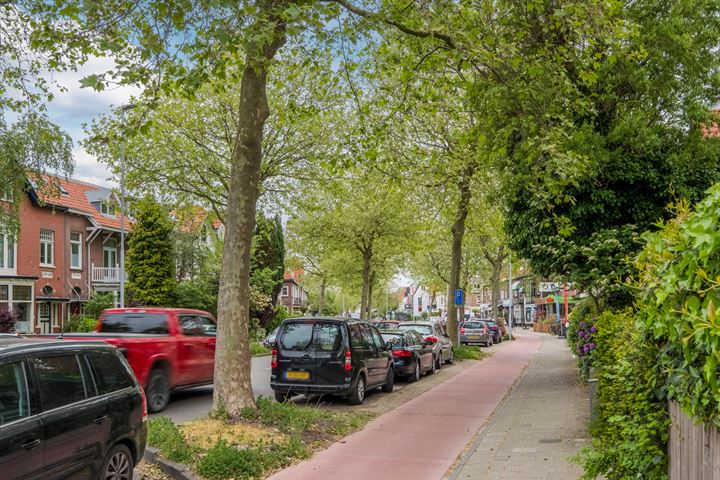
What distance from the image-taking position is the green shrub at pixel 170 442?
7.62 m

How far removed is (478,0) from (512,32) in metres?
0.91

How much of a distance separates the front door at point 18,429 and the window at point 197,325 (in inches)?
309

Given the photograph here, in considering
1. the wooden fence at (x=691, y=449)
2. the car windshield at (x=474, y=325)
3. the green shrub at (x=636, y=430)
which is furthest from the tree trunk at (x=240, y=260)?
the car windshield at (x=474, y=325)

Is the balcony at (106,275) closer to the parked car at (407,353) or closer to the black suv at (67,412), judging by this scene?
the parked car at (407,353)

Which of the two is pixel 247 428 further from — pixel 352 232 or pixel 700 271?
pixel 352 232

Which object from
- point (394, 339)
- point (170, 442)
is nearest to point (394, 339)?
point (394, 339)

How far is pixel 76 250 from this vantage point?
35.5 meters

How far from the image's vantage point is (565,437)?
9.13m

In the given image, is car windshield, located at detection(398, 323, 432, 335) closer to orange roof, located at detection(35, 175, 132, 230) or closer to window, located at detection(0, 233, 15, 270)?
orange roof, located at detection(35, 175, 132, 230)

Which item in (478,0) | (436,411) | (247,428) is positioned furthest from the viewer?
(436,411)

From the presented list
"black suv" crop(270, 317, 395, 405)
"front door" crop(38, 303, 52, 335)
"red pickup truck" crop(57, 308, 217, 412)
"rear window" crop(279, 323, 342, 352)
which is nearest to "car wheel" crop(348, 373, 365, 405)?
"black suv" crop(270, 317, 395, 405)

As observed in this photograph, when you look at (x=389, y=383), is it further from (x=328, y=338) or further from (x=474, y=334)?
(x=474, y=334)

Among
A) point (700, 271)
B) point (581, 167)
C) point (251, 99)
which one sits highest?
point (251, 99)

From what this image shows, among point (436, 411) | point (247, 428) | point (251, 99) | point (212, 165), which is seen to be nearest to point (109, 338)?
point (247, 428)
